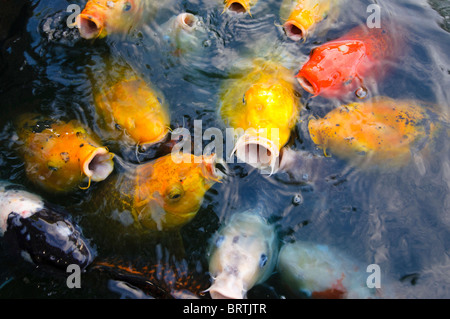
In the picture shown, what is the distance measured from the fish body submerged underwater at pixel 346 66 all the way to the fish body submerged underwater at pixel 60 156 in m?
2.02

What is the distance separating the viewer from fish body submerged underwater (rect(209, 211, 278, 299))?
264 cm

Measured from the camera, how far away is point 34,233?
2.85 metres

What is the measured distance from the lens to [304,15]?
3.77 metres

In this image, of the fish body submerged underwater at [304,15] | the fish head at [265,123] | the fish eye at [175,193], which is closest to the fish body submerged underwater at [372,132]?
the fish head at [265,123]

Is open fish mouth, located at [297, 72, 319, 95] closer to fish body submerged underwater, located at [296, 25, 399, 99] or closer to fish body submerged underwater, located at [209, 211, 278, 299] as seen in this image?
fish body submerged underwater, located at [296, 25, 399, 99]

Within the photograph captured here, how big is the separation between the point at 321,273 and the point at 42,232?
2.24 meters

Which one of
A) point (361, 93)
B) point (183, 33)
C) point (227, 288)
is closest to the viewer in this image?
point (227, 288)

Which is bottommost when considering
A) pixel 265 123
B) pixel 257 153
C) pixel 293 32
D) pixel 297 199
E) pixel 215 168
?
pixel 297 199

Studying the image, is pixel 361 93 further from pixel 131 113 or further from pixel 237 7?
pixel 131 113

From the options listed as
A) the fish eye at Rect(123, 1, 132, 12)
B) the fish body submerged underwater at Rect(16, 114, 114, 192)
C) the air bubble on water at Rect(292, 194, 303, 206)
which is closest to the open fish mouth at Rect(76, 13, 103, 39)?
the fish eye at Rect(123, 1, 132, 12)

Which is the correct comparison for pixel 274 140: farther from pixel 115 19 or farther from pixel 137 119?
pixel 115 19

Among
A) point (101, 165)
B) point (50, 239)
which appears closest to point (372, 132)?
point (101, 165)

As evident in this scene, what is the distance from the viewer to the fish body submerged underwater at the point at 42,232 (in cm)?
280

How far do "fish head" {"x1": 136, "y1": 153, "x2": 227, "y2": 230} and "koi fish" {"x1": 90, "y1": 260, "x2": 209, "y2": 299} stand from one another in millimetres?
348
